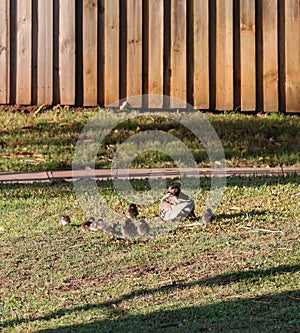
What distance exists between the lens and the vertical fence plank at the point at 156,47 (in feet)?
40.2

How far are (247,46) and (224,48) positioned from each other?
32 centimetres

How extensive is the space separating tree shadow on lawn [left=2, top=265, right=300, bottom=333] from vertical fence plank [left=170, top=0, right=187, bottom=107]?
6719 mm

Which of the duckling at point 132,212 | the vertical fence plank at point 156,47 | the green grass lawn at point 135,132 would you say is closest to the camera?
the duckling at point 132,212

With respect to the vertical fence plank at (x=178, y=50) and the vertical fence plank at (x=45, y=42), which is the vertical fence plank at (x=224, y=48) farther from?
the vertical fence plank at (x=45, y=42)

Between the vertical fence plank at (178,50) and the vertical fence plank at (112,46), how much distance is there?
0.78m

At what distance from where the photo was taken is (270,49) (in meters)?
12.3

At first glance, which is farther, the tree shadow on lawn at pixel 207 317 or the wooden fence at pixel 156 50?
the wooden fence at pixel 156 50

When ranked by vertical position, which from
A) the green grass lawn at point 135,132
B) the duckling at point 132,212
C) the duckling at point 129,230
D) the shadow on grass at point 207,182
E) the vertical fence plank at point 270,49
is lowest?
the duckling at point 129,230

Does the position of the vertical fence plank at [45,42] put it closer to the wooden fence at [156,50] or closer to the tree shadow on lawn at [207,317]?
the wooden fence at [156,50]

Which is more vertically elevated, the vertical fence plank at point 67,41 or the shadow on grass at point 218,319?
A: the vertical fence plank at point 67,41

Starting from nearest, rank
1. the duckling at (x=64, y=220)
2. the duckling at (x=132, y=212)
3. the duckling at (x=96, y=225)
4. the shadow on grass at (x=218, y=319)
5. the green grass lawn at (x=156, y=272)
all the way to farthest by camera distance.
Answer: the shadow on grass at (x=218, y=319) < the green grass lawn at (x=156, y=272) < the duckling at (x=96, y=225) < the duckling at (x=64, y=220) < the duckling at (x=132, y=212)

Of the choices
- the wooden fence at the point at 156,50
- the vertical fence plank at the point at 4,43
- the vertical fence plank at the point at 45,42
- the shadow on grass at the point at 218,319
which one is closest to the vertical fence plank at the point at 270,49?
the wooden fence at the point at 156,50

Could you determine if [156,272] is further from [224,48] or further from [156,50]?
[224,48]

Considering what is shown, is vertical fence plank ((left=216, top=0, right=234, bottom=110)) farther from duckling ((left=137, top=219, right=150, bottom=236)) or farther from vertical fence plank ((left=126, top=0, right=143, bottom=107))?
duckling ((left=137, top=219, right=150, bottom=236))
